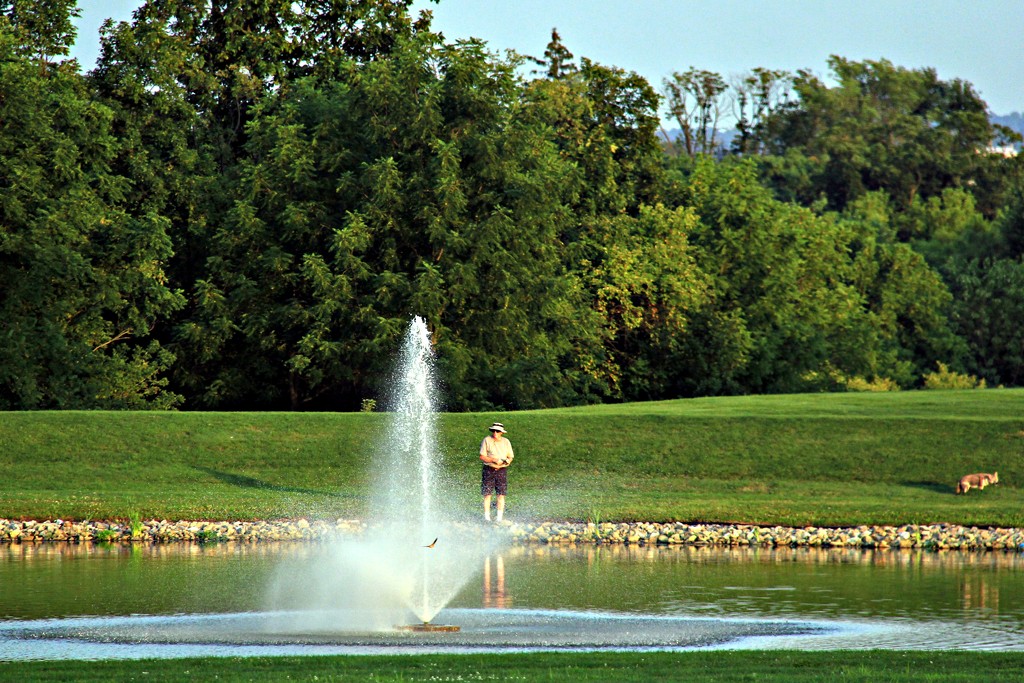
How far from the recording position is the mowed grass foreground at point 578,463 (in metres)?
27.1

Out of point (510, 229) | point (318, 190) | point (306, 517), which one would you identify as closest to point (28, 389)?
point (318, 190)

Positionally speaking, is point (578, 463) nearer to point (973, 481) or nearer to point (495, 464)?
point (495, 464)

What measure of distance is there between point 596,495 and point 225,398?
22.8m

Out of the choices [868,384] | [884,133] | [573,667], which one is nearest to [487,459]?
[573,667]

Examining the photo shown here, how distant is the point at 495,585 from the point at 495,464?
6945 mm

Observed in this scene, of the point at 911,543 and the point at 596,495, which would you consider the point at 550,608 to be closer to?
the point at 911,543

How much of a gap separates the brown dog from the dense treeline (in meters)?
18.2

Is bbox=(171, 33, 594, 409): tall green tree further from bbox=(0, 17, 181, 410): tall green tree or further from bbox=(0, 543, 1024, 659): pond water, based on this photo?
bbox=(0, 543, 1024, 659): pond water

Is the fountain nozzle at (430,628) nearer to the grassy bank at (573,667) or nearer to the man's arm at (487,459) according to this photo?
the grassy bank at (573,667)

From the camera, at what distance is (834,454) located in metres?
33.2

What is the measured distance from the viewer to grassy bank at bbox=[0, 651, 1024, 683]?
39.0ft

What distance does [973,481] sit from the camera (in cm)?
3022

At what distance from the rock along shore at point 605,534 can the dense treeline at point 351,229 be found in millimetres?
19394

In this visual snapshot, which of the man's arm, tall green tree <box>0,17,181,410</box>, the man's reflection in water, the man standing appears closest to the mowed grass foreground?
the man standing
